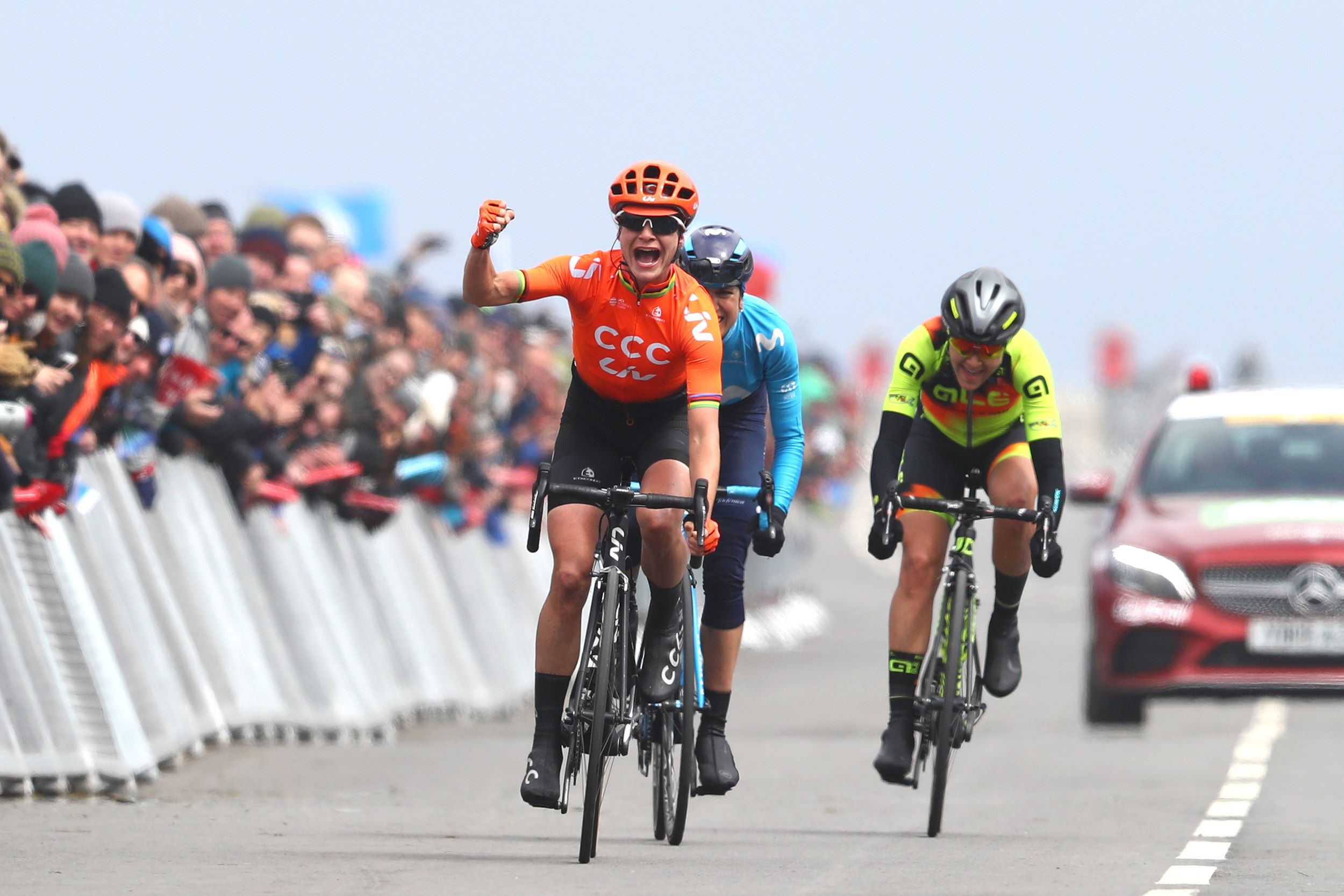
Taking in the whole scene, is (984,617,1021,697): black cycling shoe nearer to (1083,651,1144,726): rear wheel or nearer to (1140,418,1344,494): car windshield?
(1083,651,1144,726): rear wheel

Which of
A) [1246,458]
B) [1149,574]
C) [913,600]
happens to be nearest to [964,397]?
[913,600]

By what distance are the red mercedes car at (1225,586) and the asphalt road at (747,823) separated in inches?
18.4

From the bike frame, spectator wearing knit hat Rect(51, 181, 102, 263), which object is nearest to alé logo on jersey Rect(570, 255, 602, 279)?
the bike frame

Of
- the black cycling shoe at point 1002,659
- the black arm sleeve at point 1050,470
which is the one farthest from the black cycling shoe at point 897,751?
the black arm sleeve at point 1050,470

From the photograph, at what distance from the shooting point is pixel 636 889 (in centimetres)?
869

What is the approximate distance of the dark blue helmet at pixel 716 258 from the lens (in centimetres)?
1054

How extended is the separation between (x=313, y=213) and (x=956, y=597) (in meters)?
7.47

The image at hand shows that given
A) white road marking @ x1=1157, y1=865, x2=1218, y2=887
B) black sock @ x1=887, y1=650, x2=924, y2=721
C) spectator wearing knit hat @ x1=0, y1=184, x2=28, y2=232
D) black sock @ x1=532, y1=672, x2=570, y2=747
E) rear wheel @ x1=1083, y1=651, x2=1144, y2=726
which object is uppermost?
spectator wearing knit hat @ x1=0, y1=184, x2=28, y2=232

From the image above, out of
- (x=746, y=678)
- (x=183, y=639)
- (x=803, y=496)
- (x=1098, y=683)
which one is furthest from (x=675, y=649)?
(x=803, y=496)

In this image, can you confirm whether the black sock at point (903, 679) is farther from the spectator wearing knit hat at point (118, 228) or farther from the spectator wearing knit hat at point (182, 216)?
the spectator wearing knit hat at point (182, 216)

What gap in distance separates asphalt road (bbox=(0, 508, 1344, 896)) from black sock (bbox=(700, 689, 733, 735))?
450 mm

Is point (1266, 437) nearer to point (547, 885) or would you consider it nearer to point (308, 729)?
point (308, 729)

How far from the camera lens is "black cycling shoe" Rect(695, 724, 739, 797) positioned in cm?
1045

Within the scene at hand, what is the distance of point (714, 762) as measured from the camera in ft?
34.7
